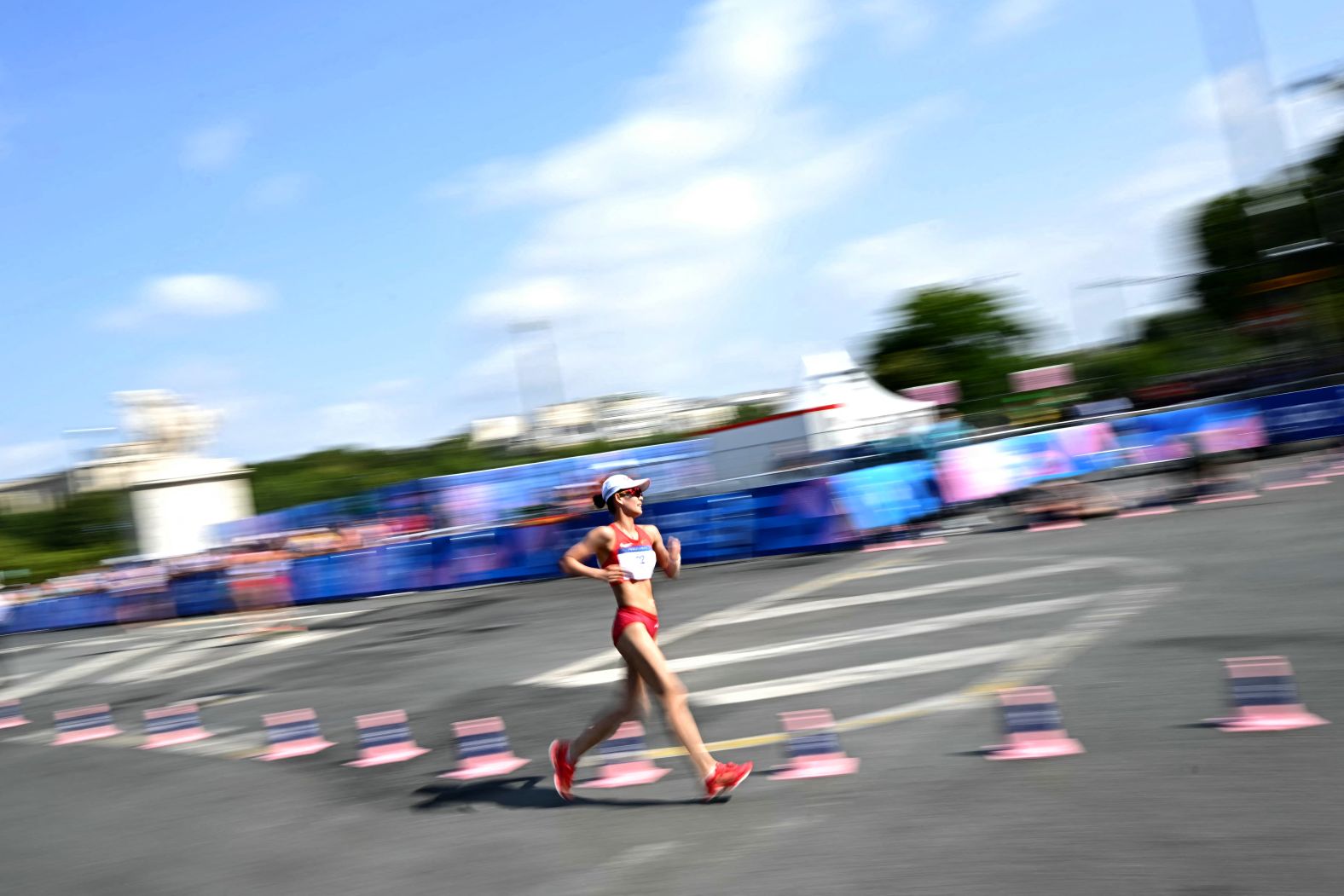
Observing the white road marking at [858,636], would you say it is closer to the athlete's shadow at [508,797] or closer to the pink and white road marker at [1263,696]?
the athlete's shadow at [508,797]

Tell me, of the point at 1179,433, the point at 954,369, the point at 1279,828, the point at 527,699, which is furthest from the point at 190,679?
the point at 954,369

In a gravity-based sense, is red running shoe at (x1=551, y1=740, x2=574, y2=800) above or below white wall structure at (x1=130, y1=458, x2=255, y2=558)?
below

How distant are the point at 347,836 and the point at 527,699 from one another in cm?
357

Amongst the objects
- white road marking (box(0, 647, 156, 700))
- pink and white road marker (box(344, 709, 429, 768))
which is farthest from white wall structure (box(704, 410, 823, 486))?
pink and white road marker (box(344, 709, 429, 768))

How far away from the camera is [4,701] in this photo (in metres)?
15.8

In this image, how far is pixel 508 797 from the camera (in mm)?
7062

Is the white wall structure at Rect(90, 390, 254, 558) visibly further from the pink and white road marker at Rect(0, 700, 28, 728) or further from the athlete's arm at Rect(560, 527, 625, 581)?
the athlete's arm at Rect(560, 527, 625, 581)

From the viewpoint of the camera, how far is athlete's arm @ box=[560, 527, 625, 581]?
21.0 ft

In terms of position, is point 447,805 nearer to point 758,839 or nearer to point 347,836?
point 347,836

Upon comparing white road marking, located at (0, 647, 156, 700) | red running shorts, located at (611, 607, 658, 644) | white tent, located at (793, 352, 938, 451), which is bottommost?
white road marking, located at (0, 647, 156, 700)

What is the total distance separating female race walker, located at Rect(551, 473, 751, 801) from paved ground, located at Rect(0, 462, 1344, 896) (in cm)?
21

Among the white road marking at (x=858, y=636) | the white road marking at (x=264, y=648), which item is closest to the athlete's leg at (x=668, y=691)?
the white road marking at (x=858, y=636)

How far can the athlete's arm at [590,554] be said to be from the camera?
21.0 ft

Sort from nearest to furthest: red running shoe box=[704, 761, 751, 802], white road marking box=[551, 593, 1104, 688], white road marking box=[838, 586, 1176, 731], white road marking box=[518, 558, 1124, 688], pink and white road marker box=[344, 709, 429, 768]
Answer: red running shoe box=[704, 761, 751, 802], white road marking box=[838, 586, 1176, 731], pink and white road marker box=[344, 709, 429, 768], white road marking box=[551, 593, 1104, 688], white road marking box=[518, 558, 1124, 688]
